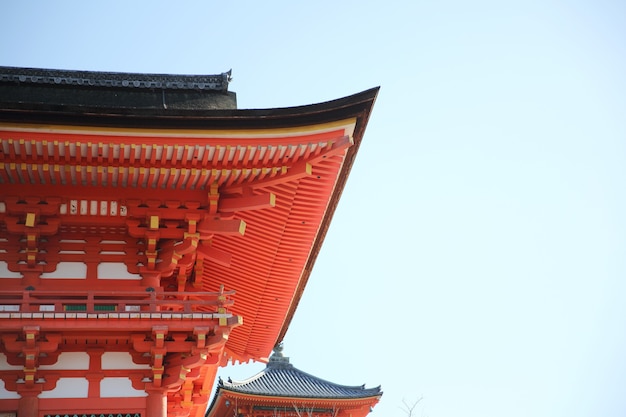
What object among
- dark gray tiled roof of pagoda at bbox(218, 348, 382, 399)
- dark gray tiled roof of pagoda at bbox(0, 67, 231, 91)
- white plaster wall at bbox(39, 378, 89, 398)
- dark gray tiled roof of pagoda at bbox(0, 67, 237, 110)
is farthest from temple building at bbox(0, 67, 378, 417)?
dark gray tiled roof of pagoda at bbox(218, 348, 382, 399)

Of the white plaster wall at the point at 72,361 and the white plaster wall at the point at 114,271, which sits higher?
the white plaster wall at the point at 114,271

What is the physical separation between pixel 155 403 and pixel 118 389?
620mm

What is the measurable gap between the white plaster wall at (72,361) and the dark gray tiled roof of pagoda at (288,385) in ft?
70.7

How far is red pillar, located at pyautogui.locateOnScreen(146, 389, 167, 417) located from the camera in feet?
46.3

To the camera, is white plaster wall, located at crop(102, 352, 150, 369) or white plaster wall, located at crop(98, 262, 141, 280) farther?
white plaster wall, located at crop(98, 262, 141, 280)

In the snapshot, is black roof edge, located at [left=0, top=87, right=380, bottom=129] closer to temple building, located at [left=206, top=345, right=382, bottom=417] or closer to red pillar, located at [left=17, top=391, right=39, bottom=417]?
red pillar, located at [left=17, top=391, right=39, bottom=417]

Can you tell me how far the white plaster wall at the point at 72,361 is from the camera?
14102 mm

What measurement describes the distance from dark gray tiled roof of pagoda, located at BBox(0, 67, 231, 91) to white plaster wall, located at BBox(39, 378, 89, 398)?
5326 mm

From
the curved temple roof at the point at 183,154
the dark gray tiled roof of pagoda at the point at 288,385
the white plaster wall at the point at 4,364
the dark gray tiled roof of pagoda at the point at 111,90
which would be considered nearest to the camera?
the curved temple roof at the point at 183,154

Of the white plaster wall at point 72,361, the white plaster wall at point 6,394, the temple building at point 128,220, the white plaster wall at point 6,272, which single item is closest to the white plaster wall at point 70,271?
the temple building at point 128,220

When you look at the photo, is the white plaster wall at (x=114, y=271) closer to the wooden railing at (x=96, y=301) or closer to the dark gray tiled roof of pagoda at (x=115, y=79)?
the wooden railing at (x=96, y=301)

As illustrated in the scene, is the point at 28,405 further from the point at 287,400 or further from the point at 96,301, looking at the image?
the point at 287,400

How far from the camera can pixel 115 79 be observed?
651 inches

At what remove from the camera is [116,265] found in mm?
14812
